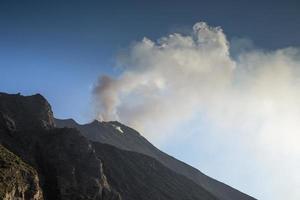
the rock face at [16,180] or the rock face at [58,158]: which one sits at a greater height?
the rock face at [58,158]

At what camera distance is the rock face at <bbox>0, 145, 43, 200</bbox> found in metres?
123

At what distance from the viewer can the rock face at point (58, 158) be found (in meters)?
163

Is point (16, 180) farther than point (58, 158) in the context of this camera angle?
No

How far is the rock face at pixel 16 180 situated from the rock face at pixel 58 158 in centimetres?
1991

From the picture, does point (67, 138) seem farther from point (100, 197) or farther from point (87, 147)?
point (100, 197)

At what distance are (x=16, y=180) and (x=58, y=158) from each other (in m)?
45.5

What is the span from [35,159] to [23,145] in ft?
31.9

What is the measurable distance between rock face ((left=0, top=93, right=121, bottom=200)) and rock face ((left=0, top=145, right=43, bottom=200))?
784 inches

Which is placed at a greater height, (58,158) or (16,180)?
(58,158)

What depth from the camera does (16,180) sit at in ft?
426

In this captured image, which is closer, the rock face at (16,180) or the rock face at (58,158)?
the rock face at (16,180)

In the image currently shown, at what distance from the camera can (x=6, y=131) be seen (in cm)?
18062

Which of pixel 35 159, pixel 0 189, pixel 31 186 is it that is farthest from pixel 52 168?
pixel 0 189

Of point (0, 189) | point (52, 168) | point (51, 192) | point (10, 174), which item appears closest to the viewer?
point (0, 189)
